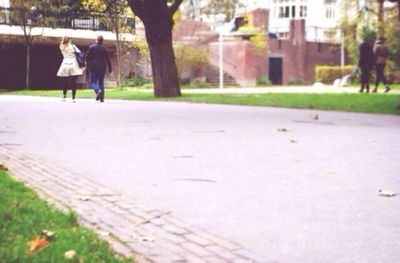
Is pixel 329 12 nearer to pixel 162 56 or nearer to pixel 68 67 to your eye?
pixel 162 56

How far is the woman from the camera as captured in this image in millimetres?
14023

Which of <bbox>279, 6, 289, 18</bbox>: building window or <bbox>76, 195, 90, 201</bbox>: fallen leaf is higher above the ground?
<bbox>279, 6, 289, 18</bbox>: building window

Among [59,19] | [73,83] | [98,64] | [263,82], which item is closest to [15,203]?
[59,19]

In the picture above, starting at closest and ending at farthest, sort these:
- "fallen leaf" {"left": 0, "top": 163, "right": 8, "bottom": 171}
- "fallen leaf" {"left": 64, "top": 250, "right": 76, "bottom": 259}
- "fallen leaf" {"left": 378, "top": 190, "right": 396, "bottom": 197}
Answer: "fallen leaf" {"left": 64, "top": 250, "right": 76, "bottom": 259}, "fallen leaf" {"left": 378, "top": 190, "right": 396, "bottom": 197}, "fallen leaf" {"left": 0, "top": 163, "right": 8, "bottom": 171}

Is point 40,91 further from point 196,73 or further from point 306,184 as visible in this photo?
point 196,73

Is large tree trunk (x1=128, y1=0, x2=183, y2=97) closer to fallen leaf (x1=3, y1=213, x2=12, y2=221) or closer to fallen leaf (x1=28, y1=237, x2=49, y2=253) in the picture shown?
fallen leaf (x1=3, y1=213, x2=12, y2=221)

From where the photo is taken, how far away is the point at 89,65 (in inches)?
672

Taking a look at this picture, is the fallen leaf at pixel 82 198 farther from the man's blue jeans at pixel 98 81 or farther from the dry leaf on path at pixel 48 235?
the man's blue jeans at pixel 98 81

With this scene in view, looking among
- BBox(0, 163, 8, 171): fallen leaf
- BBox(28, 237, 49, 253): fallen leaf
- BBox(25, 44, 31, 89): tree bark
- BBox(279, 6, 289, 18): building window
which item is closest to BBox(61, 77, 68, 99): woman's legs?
BBox(25, 44, 31, 89): tree bark

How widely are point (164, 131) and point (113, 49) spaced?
4452mm

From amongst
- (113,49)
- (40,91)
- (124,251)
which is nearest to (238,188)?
(124,251)

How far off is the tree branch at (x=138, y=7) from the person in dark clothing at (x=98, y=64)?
300 cm

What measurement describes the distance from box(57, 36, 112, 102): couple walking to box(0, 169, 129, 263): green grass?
813 centimetres

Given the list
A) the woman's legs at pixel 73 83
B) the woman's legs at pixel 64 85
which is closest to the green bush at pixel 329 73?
the woman's legs at pixel 73 83
